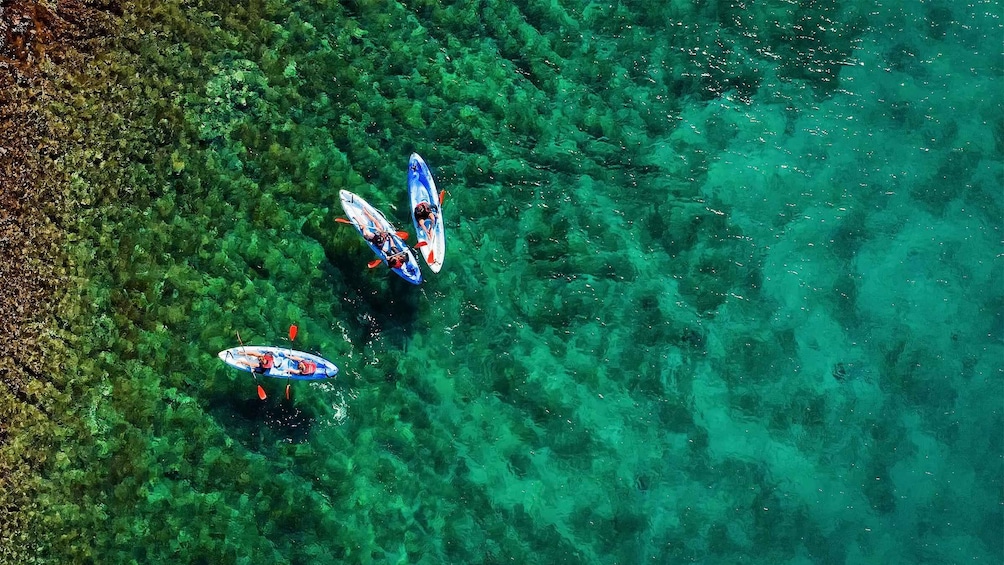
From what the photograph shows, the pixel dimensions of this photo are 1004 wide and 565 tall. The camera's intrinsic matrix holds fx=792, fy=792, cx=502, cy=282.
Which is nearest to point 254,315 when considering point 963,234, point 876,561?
point 876,561

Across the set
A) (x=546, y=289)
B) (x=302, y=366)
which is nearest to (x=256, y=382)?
(x=302, y=366)

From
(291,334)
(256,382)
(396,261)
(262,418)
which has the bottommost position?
(262,418)

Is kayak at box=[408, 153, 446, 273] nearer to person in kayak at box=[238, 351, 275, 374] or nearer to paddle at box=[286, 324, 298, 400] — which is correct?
paddle at box=[286, 324, 298, 400]

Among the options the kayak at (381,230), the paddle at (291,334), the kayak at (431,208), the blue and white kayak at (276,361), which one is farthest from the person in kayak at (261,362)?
the kayak at (431,208)

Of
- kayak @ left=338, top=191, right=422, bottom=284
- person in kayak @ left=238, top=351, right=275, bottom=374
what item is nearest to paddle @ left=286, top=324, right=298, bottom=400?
person in kayak @ left=238, top=351, right=275, bottom=374

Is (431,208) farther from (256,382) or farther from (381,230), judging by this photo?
(256,382)

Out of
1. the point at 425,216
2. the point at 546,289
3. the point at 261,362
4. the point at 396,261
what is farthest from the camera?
the point at 546,289

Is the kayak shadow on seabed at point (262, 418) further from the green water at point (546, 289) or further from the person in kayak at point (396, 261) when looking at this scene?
the person in kayak at point (396, 261)
